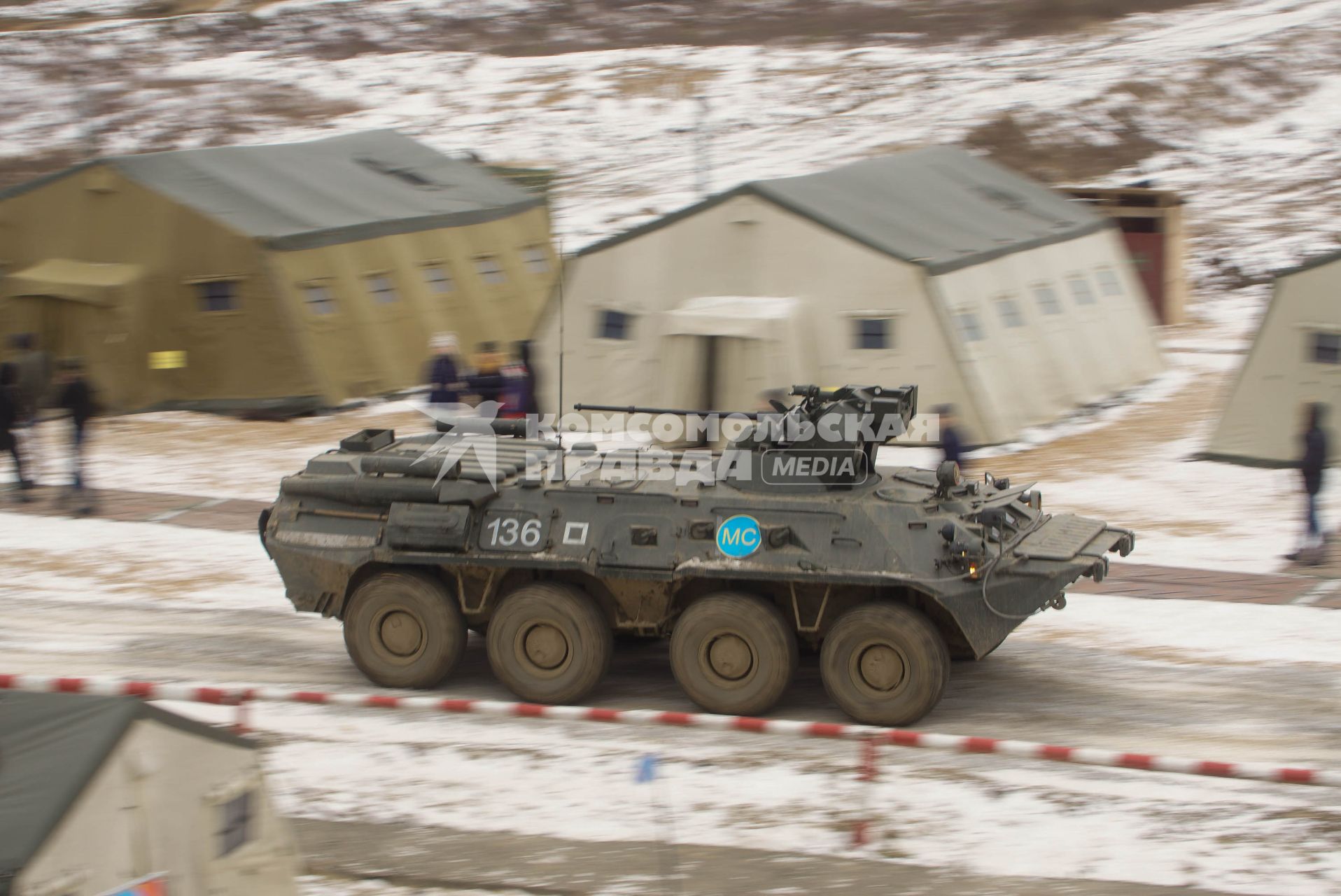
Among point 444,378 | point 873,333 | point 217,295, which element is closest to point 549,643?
point 444,378

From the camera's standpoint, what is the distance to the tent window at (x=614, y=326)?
69.6 ft

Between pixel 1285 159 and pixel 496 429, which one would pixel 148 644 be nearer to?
pixel 496 429

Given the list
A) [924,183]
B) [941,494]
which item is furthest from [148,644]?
[924,183]

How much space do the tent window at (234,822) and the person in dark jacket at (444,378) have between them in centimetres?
1343

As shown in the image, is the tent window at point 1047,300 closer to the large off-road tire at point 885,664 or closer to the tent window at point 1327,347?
the tent window at point 1327,347

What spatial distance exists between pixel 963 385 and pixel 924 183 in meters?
4.62

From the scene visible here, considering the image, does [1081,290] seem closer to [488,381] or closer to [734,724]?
[488,381]

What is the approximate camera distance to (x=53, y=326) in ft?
74.5

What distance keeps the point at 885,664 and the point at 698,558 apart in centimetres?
145

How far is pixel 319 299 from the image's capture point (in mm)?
22859

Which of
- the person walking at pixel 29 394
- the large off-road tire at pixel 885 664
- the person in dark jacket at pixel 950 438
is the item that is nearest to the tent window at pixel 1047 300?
the person in dark jacket at pixel 950 438

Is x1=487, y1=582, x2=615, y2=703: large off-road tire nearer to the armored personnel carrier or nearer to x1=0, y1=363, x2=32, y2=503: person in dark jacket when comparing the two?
the armored personnel carrier

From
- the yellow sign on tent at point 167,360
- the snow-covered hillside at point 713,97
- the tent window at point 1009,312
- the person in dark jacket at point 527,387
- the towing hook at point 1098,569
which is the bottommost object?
the towing hook at point 1098,569

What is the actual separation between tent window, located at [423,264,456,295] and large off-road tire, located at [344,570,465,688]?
13976 millimetres
